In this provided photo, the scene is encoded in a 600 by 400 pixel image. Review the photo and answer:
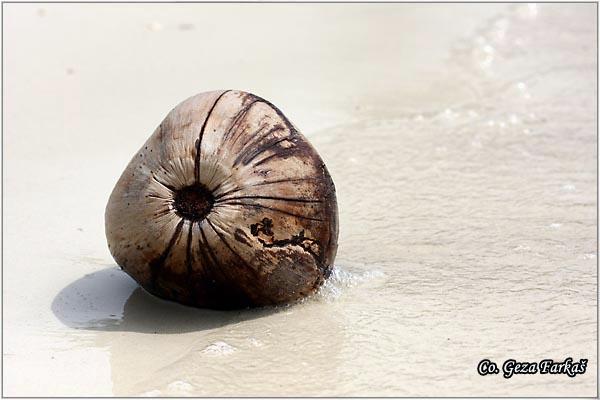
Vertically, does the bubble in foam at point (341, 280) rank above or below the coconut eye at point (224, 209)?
below

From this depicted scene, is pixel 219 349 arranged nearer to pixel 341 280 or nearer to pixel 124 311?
pixel 124 311

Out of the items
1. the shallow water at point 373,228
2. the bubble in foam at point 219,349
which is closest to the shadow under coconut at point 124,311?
the shallow water at point 373,228

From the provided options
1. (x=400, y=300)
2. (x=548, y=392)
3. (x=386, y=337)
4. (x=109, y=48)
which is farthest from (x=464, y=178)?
(x=109, y=48)

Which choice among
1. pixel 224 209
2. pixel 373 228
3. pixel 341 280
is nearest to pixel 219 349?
pixel 224 209

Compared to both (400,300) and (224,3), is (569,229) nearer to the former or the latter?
(400,300)

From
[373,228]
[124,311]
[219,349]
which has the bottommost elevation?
[219,349]

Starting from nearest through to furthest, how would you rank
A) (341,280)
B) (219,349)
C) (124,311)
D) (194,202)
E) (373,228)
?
(219,349) < (194,202) < (124,311) < (341,280) < (373,228)

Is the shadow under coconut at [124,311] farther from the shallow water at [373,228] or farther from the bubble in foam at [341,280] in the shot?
the bubble in foam at [341,280]
